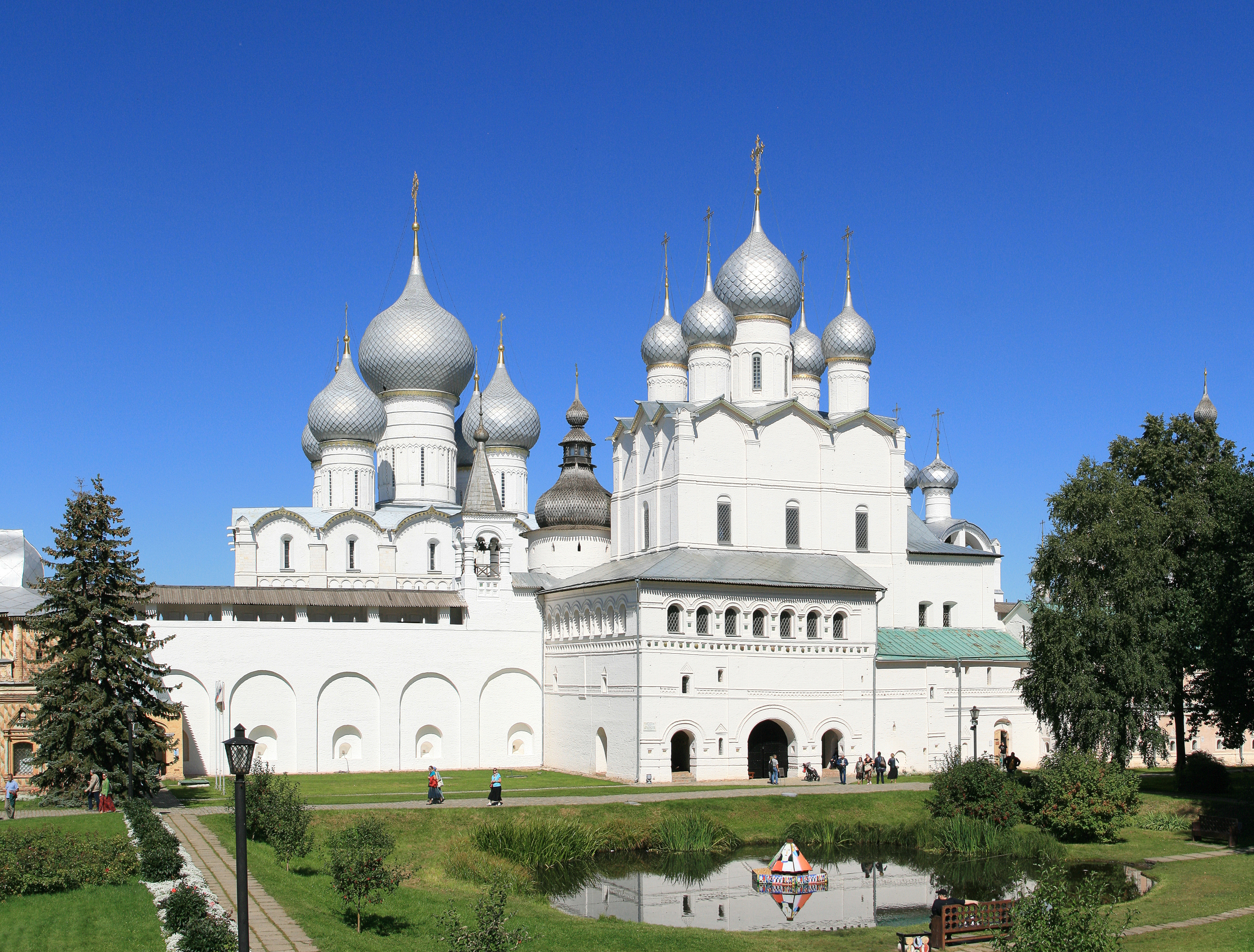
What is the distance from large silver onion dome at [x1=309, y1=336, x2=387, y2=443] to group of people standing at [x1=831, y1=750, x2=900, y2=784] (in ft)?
71.1

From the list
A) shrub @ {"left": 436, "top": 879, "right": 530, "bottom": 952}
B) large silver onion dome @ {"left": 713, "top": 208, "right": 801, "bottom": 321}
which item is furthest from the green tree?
large silver onion dome @ {"left": 713, "top": 208, "right": 801, "bottom": 321}

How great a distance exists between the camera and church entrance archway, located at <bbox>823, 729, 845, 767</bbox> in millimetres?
34781

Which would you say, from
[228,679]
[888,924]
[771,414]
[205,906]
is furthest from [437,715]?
[205,906]

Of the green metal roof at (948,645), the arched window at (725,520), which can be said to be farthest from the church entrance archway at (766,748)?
the arched window at (725,520)

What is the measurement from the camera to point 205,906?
14.9m

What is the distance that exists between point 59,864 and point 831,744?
22.1m

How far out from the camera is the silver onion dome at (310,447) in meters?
49.2

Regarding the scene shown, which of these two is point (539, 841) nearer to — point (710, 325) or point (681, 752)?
point (681, 752)

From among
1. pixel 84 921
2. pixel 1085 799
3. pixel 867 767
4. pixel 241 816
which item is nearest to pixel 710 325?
pixel 867 767

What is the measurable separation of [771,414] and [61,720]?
20.5 metres

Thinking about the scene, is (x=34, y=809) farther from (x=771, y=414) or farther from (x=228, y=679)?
(x=771, y=414)

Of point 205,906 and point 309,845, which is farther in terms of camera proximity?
point 309,845

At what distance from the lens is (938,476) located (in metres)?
50.2

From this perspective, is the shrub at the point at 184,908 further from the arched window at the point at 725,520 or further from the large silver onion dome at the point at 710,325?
the large silver onion dome at the point at 710,325
